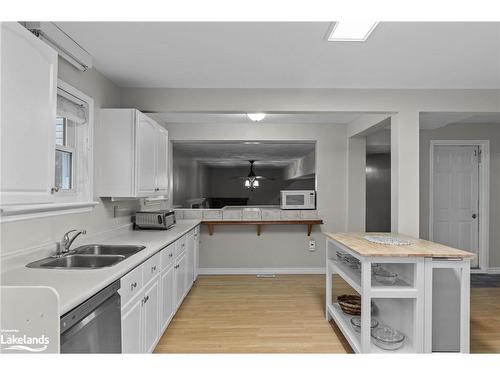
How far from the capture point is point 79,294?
1.27m

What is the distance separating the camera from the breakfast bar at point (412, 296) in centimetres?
206

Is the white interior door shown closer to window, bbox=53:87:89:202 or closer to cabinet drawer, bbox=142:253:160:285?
cabinet drawer, bbox=142:253:160:285

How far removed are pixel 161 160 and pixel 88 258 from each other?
1.65 m

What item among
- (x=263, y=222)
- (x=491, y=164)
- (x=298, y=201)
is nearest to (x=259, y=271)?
(x=263, y=222)

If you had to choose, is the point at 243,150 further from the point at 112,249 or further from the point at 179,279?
the point at 112,249

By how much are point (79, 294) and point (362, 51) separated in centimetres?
227

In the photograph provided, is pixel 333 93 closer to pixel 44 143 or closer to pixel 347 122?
pixel 347 122

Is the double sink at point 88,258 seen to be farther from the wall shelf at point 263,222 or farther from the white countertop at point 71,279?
the wall shelf at point 263,222

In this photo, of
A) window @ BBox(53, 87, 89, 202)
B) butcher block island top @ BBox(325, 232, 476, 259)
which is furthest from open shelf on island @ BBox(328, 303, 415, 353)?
window @ BBox(53, 87, 89, 202)

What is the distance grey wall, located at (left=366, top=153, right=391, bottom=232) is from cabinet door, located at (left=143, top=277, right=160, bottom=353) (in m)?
5.12

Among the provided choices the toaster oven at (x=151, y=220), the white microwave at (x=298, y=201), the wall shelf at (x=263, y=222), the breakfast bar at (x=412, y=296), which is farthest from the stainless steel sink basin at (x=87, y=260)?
the white microwave at (x=298, y=201)

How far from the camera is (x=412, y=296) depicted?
2068 mm
